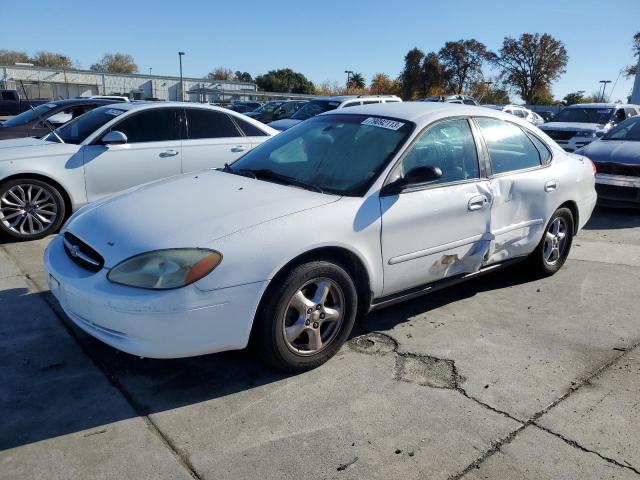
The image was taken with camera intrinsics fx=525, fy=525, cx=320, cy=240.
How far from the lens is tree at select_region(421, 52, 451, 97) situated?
5672 cm

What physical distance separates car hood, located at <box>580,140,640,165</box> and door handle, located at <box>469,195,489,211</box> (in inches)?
198

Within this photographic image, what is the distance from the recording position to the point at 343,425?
2736 millimetres

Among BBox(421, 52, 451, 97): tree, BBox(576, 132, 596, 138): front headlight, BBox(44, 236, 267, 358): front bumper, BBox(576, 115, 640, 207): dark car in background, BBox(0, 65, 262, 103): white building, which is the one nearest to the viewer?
BBox(44, 236, 267, 358): front bumper

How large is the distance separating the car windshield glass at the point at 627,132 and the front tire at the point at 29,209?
28.1ft

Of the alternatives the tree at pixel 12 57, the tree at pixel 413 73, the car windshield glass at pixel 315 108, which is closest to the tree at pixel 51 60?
the tree at pixel 12 57

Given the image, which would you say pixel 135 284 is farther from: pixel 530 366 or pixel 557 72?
pixel 557 72

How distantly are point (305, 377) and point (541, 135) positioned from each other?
10.6 feet

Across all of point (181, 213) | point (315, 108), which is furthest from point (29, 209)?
point (315, 108)

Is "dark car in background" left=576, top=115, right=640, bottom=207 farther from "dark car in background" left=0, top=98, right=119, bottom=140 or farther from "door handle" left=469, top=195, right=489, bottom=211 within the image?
"dark car in background" left=0, top=98, right=119, bottom=140

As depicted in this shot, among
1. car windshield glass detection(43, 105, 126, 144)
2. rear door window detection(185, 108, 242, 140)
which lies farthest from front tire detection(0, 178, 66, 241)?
rear door window detection(185, 108, 242, 140)

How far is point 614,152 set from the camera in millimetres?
8078

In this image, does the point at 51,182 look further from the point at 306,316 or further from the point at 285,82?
the point at 285,82

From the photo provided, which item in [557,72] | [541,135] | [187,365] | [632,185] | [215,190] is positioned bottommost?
[187,365]

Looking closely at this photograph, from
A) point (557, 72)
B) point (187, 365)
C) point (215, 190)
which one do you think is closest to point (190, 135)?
point (215, 190)
